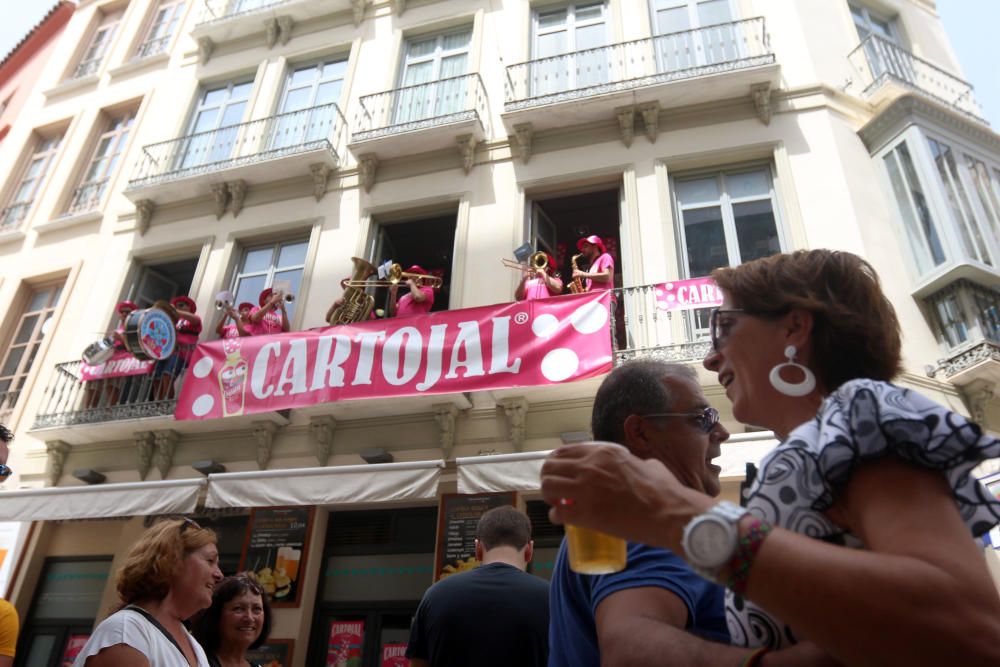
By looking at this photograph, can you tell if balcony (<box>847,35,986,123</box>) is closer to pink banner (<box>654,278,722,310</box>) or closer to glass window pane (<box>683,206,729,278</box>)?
glass window pane (<box>683,206,729,278</box>)

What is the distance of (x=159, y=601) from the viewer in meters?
2.87

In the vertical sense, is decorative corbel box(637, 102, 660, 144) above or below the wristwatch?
above

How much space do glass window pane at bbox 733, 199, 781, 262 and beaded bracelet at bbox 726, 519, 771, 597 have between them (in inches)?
325

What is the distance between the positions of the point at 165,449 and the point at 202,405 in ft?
3.80

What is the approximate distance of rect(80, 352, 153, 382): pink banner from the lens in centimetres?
973

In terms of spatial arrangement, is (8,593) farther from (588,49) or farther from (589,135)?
(588,49)

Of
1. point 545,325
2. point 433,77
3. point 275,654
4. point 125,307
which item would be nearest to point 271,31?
point 433,77

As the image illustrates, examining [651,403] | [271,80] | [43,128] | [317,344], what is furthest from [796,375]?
[43,128]

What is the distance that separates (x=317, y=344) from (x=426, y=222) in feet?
12.9

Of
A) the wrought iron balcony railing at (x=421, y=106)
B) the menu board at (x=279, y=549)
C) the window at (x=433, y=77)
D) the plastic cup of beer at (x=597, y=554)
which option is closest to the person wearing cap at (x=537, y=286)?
the wrought iron balcony railing at (x=421, y=106)

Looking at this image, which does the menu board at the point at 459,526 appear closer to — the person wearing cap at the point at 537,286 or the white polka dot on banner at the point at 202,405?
the person wearing cap at the point at 537,286

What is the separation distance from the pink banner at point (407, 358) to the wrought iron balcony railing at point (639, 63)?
4.02 metres

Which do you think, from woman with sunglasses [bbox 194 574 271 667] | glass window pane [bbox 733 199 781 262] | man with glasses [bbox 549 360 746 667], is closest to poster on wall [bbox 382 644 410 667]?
woman with sunglasses [bbox 194 574 271 667]

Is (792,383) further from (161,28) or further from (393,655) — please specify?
(161,28)
